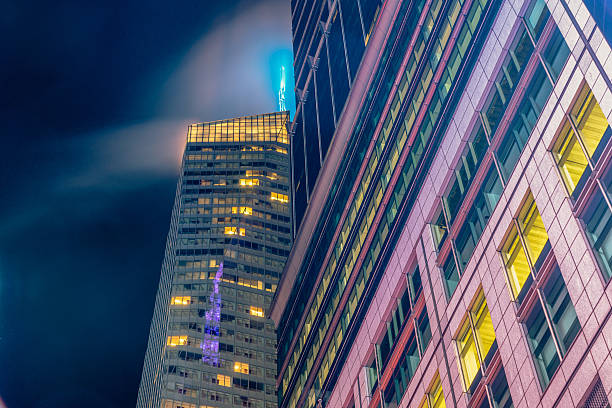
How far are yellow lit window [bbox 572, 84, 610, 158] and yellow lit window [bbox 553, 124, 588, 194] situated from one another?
1.38ft

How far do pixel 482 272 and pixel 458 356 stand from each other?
4.46m

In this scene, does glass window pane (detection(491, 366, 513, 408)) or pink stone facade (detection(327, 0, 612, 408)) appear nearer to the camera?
pink stone facade (detection(327, 0, 612, 408))

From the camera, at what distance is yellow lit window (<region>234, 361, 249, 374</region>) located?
17000 centimetres

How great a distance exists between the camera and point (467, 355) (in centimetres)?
4012

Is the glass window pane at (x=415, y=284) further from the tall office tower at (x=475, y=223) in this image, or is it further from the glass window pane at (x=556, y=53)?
the glass window pane at (x=556, y=53)

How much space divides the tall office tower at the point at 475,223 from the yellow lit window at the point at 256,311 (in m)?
107

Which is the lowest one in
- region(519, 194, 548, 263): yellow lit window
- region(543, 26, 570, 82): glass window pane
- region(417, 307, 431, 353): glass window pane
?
region(417, 307, 431, 353): glass window pane

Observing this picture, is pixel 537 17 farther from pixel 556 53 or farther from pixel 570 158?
pixel 570 158

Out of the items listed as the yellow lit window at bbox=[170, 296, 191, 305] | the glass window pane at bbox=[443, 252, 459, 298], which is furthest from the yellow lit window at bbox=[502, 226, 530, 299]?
the yellow lit window at bbox=[170, 296, 191, 305]

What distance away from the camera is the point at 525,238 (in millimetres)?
36250

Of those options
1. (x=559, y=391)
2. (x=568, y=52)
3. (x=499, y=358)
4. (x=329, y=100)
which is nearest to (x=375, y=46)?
(x=329, y=100)

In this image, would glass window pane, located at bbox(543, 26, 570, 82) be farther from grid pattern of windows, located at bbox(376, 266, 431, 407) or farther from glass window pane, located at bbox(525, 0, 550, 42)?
grid pattern of windows, located at bbox(376, 266, 431, 407)

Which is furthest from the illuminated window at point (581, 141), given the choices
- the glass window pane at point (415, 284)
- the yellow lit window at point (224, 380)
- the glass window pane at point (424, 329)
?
the yellow lit window at point (224, 380)

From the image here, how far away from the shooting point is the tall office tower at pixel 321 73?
297ft
